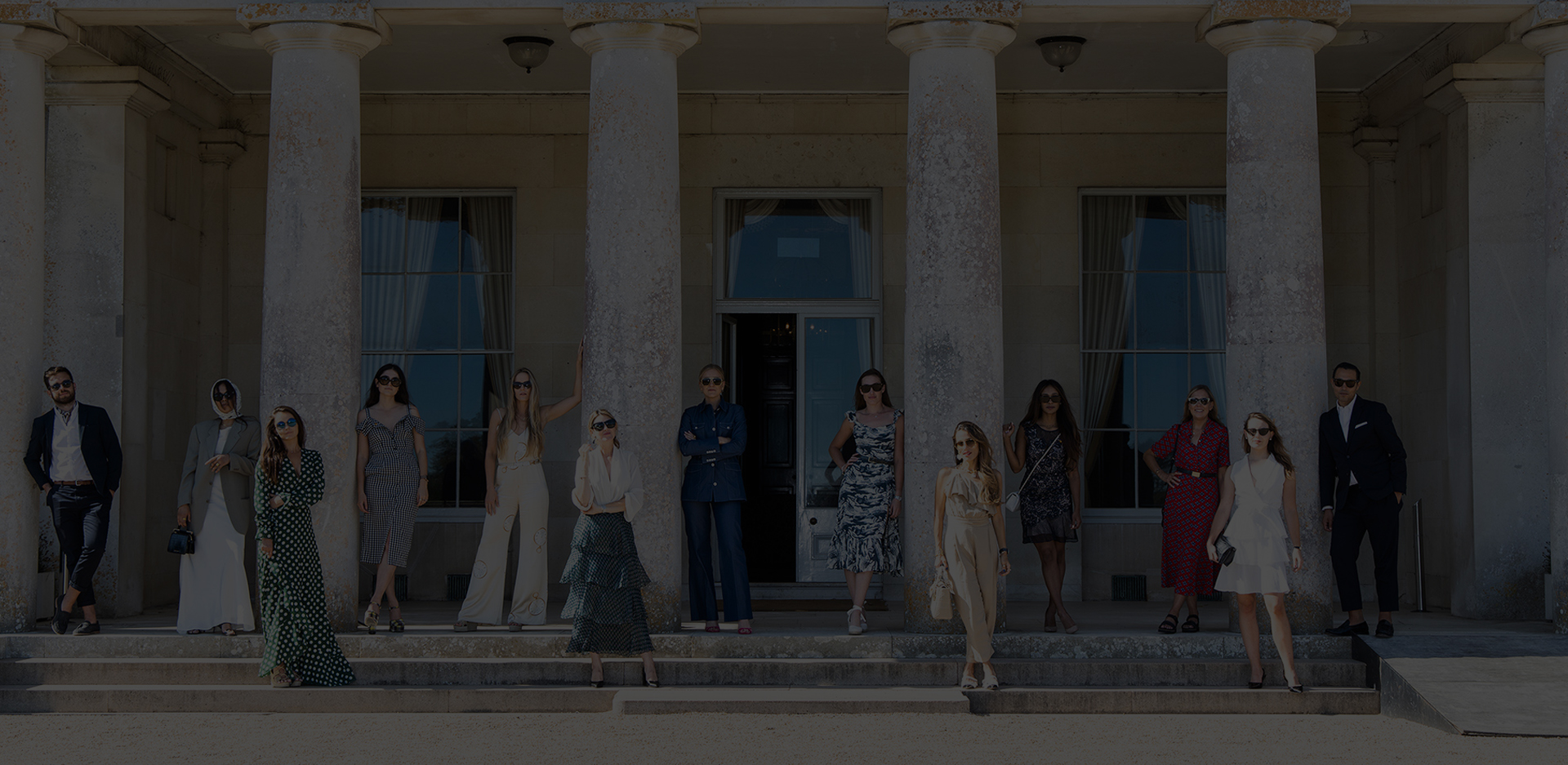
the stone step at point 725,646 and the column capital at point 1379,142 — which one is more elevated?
the column capital at point 1379,142

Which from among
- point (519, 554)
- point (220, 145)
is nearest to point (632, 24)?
point (519, 554)

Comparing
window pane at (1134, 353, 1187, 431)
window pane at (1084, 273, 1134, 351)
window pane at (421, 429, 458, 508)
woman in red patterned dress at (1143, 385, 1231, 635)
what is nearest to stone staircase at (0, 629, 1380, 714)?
woman in red patterned dress at (1143, 385, 1231, 635)

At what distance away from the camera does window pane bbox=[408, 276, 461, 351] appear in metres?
12.3

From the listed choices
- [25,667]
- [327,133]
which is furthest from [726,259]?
[25,667]

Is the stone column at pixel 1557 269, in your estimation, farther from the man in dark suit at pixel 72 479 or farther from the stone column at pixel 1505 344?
the man in dark suit at pixel 72 479

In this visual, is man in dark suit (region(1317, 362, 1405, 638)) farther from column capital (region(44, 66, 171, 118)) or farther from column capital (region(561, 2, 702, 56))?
column capital (region(44, 66, 171, 118))

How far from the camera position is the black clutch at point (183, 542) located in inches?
338

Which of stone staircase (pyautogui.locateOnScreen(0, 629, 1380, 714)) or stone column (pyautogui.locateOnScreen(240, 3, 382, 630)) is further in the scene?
stone column (pyautogui.locateOnScreen(240, 3, 382, 630))

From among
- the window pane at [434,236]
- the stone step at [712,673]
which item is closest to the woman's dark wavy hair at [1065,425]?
the stone step at [712,673]

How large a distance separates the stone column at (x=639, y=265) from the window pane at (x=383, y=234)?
3.91 meters

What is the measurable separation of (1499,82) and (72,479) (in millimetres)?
10208

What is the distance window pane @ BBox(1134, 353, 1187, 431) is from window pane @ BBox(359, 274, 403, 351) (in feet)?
21.2

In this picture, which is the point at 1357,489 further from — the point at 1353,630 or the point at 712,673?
the point at 712,673

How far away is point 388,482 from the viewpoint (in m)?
9.16
